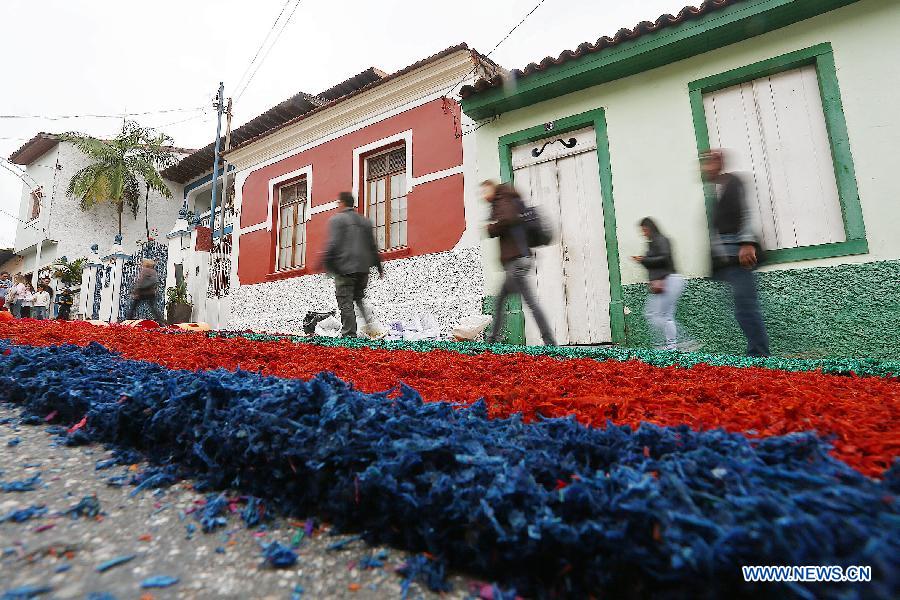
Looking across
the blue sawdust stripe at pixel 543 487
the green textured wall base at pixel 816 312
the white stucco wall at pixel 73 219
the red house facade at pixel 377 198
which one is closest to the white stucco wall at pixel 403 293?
the red house facade at pixel 377 198

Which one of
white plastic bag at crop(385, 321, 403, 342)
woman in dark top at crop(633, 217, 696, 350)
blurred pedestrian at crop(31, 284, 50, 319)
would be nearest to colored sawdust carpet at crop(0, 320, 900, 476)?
woman in dark top at crop(633, 217, 696, 350)

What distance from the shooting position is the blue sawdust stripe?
0.52m

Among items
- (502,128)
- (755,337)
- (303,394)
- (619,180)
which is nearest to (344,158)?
(502,128)

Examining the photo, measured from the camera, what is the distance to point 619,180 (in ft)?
17.5

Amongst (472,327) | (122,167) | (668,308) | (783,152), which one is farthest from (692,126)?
(122,167)

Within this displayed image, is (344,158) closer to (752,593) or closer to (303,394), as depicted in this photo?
(303,394)

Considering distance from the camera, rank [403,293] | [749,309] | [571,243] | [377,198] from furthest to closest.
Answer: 1. [377,198]
2. [403,293]
3. [571,243]
4. [749,309]

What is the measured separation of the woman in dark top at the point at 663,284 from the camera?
177 inches

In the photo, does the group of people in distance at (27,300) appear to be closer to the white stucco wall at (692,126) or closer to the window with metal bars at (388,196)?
the window with metal bars at (388,196)

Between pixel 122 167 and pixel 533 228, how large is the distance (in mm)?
18093

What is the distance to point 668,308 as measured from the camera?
4.52 m

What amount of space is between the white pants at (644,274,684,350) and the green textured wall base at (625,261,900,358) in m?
0.26

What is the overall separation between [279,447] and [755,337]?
3.76 m

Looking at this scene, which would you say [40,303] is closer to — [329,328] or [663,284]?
[329,328]
